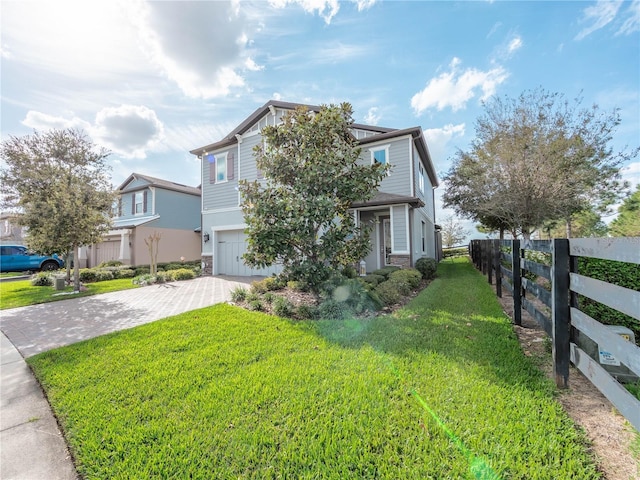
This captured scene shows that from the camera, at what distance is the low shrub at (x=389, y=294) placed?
22.2 feet

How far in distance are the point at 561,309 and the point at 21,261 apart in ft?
84.1

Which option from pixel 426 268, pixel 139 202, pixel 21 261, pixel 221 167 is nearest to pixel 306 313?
pixel 426 268

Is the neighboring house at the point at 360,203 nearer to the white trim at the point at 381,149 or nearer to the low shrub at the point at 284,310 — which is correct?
the white trim at the point at 381,149

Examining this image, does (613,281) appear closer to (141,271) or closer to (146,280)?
(146,280)

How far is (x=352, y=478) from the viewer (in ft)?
5.98

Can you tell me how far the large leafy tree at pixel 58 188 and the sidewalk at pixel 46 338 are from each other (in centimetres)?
258

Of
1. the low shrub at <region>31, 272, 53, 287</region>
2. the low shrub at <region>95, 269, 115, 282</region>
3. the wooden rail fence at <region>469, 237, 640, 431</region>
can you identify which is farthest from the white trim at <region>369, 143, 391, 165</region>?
the low shrub at <region>31, 272, 53, 287</region>

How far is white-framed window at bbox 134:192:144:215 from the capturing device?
782 inches

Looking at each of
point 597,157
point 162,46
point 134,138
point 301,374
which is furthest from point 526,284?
point 134,138

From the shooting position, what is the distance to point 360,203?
11523 millimetres

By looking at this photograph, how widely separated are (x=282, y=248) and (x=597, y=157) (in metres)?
13.5

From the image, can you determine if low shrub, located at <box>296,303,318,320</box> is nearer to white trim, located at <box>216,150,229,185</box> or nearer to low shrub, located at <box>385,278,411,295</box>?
low shrub, located at <box>385,278,411,295</box>

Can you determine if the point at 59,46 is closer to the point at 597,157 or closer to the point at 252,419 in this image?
the point at 252,419

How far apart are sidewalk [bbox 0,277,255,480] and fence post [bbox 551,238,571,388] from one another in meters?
4.40
